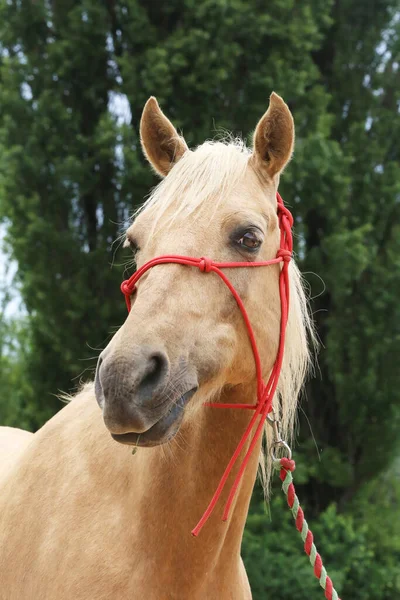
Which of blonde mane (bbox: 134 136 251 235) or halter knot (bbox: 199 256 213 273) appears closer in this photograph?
halter knot (bbox: 199 256 213 273)

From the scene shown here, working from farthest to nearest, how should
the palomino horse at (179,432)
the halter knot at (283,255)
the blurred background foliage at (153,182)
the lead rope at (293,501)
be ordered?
the blurred background foliage at (153,182) → the lead rope at (293,501) → the halter knot at (283,255) → the palomino horse at (179,432)

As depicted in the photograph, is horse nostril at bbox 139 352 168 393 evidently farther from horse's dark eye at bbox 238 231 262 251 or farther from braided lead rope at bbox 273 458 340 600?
braided lead rope at bbox 273 458 340 600

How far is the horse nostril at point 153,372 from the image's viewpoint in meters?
1.72

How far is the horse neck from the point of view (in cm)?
212

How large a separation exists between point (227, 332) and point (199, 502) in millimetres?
Result: 558

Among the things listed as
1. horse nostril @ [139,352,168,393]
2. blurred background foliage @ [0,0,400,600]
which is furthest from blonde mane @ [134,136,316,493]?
blurred background foliage @ [0,0,400,600]

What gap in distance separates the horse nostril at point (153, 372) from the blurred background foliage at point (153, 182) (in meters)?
3.95

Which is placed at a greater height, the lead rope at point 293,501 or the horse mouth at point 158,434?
the horse mouth at point 158,434

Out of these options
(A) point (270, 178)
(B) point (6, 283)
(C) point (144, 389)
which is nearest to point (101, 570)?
(C) point (144, 389)

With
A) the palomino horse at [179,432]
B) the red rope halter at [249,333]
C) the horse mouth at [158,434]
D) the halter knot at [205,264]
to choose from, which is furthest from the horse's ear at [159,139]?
the horse mouth at [158,434]

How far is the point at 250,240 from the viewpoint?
2.11 meters

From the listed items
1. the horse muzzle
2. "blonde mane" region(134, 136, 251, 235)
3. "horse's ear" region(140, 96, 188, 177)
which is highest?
"horse's ear" region(140, 96, 188, 177)

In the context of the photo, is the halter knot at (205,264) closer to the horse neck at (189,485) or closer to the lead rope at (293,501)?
the horse neck at (189,485)

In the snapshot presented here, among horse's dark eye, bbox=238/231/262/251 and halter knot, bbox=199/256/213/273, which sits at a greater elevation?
horse's dark eye, bbox=238/231/262/251
